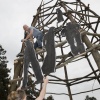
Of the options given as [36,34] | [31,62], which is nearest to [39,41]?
[36,34]

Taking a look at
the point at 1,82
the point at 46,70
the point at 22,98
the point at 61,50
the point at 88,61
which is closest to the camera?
the point at 22,98

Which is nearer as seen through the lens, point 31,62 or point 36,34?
point 31,62

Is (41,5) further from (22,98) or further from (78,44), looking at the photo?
(22,98)

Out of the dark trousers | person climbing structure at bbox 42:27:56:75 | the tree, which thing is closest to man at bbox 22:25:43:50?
the dark trousers

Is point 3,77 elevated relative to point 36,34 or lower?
elevated

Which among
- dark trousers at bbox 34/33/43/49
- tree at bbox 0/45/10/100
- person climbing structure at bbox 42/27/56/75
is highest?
tree at bbox 0/45/10/100

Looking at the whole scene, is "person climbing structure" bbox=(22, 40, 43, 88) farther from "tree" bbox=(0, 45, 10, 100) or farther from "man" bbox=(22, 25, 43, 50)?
"tree" bbox=(0, 45, 10, 100)

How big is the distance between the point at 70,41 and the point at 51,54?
0.54m

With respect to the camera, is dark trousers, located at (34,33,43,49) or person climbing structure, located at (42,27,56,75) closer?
person climbing structure, located at (42,27,56,75)

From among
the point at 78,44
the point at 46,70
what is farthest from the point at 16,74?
the point at 78,44

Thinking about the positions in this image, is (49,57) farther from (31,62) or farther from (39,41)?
(39,41)

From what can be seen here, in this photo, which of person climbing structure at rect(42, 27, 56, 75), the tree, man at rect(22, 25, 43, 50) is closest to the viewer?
person climbing structure at rect(42, 27, 56, 75)

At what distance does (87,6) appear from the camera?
8.88 m

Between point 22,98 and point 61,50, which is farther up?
point 61,50
